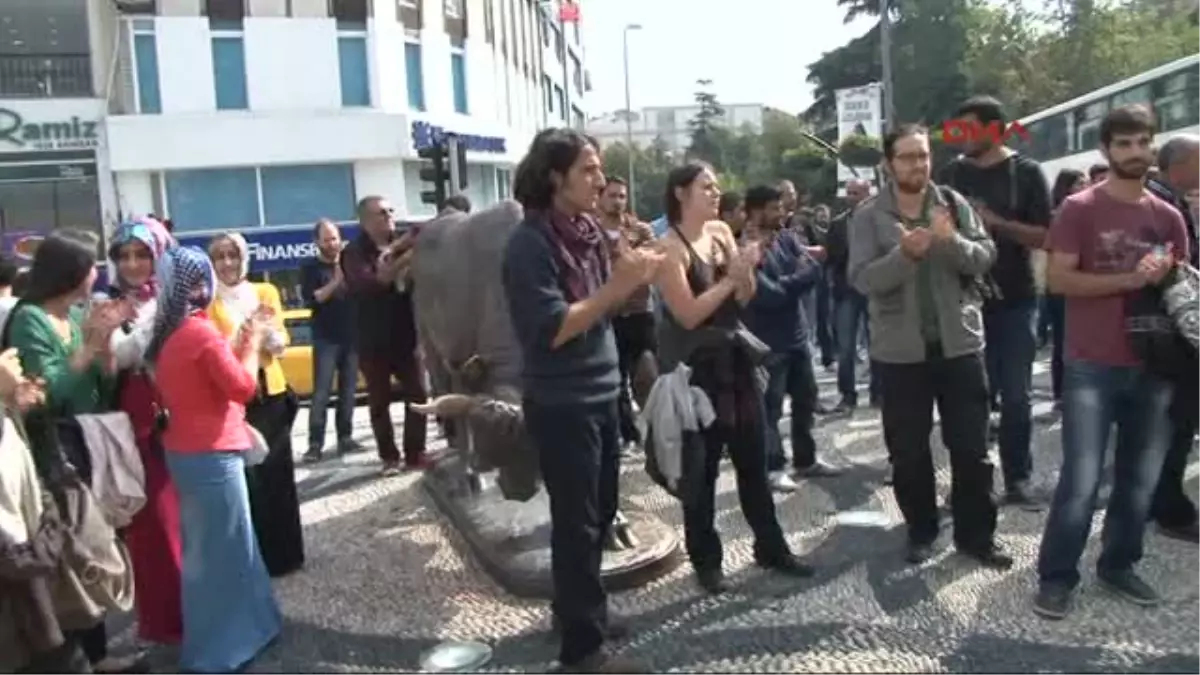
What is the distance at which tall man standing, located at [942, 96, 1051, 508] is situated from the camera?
5.66 metres

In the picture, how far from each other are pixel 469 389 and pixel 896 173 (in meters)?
→ 2.02

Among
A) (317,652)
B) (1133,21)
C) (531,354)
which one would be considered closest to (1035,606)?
(531,354)

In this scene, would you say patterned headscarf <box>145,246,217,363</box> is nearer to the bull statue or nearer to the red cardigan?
the red cardigan

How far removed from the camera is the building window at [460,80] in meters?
28.0

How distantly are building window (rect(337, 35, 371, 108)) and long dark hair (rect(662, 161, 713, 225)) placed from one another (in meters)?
21.3

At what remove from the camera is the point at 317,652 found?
4.56 metres

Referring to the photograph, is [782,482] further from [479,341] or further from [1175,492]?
[479,341]

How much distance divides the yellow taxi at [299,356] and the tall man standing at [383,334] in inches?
192

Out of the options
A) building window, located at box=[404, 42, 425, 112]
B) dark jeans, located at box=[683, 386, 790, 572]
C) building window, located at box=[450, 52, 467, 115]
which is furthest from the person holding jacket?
building window, located at box=[450, 52, 467, 115]

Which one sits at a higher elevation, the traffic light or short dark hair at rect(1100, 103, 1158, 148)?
the traffic light

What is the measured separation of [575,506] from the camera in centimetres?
390

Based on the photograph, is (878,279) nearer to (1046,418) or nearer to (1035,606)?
(1035,606)

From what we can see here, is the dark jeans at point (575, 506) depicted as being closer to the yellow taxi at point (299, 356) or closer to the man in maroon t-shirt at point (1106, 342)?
the man in maroon t-shirt at point (1106, 342)

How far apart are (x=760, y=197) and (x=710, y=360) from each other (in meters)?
1.92
